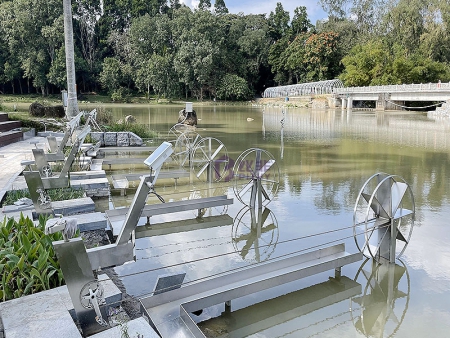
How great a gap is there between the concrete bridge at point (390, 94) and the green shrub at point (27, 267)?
33049mm

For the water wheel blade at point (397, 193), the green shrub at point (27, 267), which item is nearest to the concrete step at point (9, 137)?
the green shrub at point (27, 267)

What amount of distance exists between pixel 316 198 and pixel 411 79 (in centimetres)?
3947

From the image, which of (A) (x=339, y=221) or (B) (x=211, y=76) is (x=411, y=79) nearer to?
(B) (x=211, y=76)

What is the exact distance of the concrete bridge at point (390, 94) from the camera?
3191 cm

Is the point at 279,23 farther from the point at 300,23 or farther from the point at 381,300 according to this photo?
the point at 381,300

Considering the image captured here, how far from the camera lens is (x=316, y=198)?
320 inches

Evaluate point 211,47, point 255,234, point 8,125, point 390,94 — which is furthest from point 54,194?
point 211,47

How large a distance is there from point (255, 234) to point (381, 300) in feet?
7.42

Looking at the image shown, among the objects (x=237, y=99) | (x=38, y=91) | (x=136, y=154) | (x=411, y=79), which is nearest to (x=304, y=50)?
(x=237, y=99)

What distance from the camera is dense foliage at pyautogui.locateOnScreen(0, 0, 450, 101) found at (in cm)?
4431

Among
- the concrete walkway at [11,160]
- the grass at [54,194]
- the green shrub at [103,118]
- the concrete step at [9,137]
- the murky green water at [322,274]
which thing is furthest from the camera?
the green shrub at [103,118]

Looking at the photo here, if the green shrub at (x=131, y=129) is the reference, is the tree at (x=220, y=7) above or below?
above

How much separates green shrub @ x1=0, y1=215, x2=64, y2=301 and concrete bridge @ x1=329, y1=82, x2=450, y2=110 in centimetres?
3305

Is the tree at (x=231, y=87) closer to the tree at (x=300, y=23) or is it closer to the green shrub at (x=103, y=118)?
the tree at (x=300, y=23)
